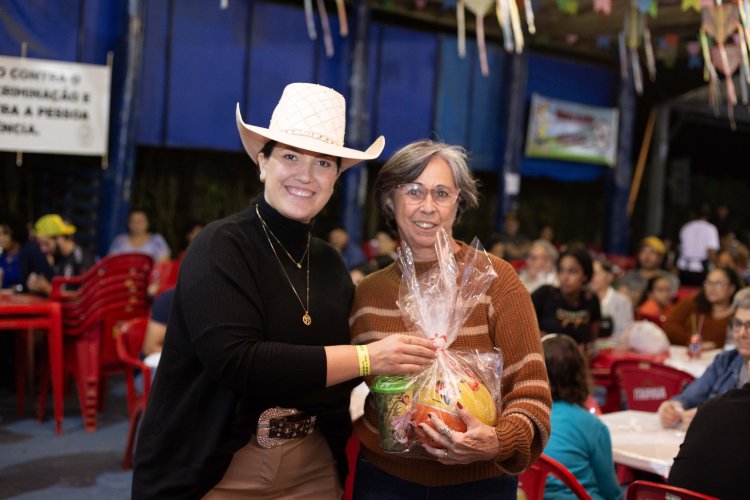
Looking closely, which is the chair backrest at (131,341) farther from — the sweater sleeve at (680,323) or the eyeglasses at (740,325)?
the sweater sleeve at (680,323)

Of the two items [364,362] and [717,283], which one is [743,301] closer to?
[364,362]

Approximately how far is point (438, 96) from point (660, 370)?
8039mm

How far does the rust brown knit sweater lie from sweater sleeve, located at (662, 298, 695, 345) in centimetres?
488

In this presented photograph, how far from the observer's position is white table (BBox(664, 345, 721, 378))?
5.38m

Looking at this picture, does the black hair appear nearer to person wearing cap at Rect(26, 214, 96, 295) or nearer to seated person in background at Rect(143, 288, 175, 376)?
seated person in background at Rect(143, 288, 175, 376)

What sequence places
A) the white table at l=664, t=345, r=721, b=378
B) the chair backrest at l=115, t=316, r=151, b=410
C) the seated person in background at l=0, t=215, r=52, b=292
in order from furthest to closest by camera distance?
1. the seated person in background at l=0, t=215, r=52, b=292
2. the white table at l=664, t=345, r=721, b=378
3. the chair backrest at l=115, t=316, r=151, b=410

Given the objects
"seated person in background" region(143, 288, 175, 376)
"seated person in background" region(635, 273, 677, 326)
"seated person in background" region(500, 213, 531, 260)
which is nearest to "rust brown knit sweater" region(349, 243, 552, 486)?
"seated person in background" region(143, 288, 175, 376)

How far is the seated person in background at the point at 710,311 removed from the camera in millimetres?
6191

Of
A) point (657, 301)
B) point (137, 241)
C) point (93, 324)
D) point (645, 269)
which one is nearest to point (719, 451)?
point (93, 324)

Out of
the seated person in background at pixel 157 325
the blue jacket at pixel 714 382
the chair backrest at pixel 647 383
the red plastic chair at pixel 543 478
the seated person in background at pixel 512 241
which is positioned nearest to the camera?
the red plastic chair at pixel 543 478

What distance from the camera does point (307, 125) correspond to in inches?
84.1

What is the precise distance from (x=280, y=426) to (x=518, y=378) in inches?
22.4

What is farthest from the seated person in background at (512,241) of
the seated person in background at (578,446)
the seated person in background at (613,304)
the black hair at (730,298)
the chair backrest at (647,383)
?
the seated person in background at (578,446)

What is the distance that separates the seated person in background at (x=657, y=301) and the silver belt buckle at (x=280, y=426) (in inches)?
227
